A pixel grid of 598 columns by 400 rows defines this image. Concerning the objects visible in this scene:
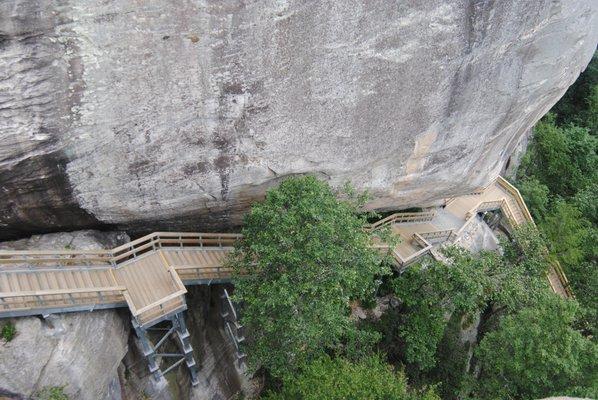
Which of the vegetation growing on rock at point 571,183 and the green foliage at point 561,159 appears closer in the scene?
the vegetation growing on rock at point 571,183

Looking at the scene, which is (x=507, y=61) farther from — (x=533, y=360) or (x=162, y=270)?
(x=162, y=270)

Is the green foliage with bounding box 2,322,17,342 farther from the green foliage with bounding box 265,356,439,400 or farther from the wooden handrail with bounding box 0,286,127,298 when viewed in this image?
the green foliage with bounding box 265,356,439,400

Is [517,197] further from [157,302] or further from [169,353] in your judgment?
[157,302]

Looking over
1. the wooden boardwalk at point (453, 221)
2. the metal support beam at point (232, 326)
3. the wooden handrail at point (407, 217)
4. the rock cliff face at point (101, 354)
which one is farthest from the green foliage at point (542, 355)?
the rock cliff face at point (101, 354)

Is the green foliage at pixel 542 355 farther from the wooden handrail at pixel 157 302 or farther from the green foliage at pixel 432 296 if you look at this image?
the wooden handrail at pixel 157 302

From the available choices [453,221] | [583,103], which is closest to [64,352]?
[453,221]

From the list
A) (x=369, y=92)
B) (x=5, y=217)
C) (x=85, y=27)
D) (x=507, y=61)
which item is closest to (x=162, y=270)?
(x=5, y=217)

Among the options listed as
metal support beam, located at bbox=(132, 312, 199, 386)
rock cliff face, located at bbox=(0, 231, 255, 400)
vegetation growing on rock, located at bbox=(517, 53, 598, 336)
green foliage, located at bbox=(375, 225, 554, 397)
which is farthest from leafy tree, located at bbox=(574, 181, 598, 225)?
metal support beam, located at bbox=(132, 312, 199, 386)
